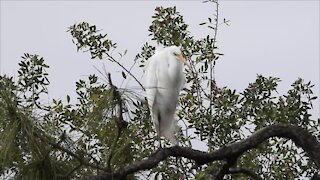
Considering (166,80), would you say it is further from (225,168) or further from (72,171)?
(72,171)

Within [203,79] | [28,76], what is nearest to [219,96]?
[203,79]

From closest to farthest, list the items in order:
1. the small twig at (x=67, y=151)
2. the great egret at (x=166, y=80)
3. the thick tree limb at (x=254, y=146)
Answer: the small twig at (x=67, y=151)
the thick tree limb at (x=254, y=146)
the great egret at (x=166, y=80)

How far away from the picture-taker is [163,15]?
139 inches

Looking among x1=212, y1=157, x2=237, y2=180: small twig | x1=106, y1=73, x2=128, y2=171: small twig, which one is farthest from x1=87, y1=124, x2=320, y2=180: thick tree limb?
x1=106, y1=73, x2=128, y2=171: small twig

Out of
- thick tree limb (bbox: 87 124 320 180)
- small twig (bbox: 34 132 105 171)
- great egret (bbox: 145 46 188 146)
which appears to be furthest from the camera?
great egret (bbox: 145 46 188 146)

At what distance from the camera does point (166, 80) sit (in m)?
3.09

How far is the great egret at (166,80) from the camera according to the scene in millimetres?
3062

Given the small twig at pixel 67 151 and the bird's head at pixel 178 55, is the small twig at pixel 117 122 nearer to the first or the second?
the small twig at pixel 67 151

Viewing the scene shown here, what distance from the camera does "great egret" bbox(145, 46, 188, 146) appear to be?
10.0 feet

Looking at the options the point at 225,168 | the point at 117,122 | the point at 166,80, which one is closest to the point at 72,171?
the point at 117,122

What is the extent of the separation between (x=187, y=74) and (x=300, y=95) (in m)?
0.59

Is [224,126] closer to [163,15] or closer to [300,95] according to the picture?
[300,95]

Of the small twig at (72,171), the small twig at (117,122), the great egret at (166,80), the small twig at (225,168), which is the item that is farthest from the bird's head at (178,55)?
the small twig at (72,171)

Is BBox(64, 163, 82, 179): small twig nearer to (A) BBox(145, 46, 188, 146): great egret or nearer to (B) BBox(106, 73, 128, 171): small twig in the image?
(B) BBox(106, 73, 128, 171): small twig
